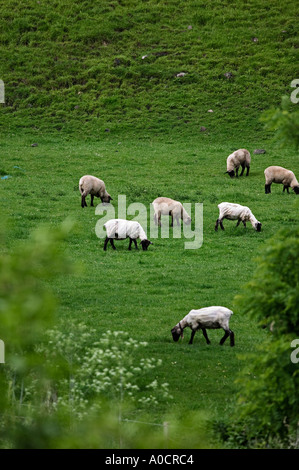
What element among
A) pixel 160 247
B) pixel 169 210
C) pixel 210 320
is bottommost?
pixel 210 320

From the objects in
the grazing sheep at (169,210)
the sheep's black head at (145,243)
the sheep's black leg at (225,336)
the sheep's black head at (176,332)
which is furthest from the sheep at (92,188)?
the sheep's black leg at (225,336)

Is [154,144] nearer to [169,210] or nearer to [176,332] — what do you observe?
[169,210]

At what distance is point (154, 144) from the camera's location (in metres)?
42.0

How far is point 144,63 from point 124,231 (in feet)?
103

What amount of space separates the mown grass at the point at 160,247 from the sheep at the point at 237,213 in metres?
0.41

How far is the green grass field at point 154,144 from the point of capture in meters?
17.7

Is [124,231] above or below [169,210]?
below

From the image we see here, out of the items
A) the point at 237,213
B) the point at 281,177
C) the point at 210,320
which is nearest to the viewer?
the point at 210,320

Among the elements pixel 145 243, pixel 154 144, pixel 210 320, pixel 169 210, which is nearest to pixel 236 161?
pixel 154 144

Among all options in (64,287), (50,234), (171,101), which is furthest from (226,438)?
(171,101)

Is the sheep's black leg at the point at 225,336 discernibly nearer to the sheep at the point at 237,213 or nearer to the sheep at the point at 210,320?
the sheep at the point at 210,320

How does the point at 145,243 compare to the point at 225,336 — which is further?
the point at 145,243

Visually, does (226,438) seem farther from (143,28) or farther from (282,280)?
(143,28)

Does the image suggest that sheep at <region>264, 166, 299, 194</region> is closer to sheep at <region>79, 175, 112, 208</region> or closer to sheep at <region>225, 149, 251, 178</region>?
sheep at <region>225, 149, 251, 178</region>
